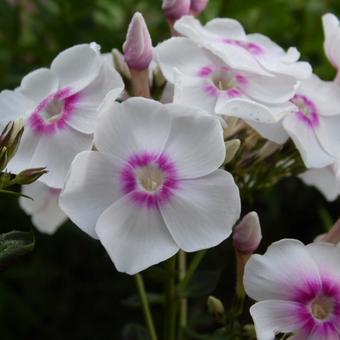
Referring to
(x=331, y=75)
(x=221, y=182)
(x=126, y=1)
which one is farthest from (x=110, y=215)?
(x=126, y=1)

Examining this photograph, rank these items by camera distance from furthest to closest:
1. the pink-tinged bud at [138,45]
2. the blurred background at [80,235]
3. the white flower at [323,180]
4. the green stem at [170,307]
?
1. the blurred background at [80,235]
2. the white flower at [323,180]
3. the green stem at [170,307]
4. the pink-tinged bud at [138,45]

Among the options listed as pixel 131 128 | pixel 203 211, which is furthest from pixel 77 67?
pixel 203 211

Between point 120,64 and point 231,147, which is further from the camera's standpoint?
point 120,64

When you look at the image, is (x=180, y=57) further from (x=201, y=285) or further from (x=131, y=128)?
(x=201, y=285)

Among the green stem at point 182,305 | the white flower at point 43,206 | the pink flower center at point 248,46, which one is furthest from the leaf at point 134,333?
the pink flower center at point 248,46

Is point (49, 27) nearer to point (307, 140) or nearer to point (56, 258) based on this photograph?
point (56, 258)

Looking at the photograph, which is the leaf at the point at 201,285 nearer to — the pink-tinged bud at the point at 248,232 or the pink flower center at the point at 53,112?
the pink-tinged bud at the point at 248,232
